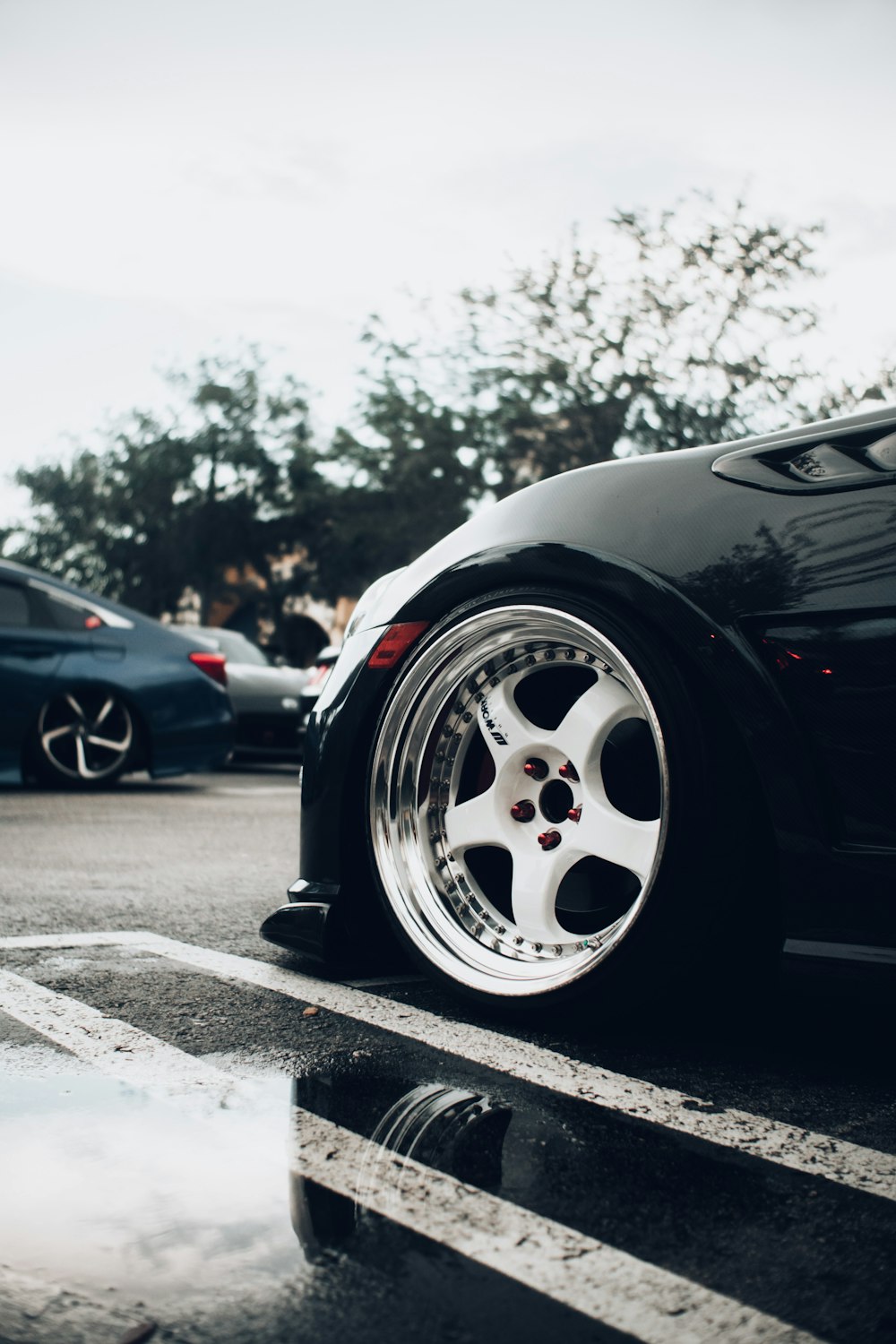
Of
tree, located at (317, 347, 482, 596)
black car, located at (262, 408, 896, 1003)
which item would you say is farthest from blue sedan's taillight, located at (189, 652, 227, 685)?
tree, located at (317, 347, 482, 596)

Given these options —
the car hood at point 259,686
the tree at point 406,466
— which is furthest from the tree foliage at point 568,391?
the car hood at point 259,686

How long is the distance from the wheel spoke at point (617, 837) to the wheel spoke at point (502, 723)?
211 millimetres

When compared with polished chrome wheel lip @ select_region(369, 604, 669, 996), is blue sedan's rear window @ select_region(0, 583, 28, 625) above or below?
above

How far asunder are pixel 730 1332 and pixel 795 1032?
4.20ft

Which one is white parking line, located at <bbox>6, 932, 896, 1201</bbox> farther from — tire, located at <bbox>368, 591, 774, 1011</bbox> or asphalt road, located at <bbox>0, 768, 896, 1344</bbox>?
tire, located at <bbox>368, 591, 774, 1011</bbox>

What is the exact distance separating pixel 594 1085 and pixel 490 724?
0.79 m

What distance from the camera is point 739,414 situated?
26.4 m

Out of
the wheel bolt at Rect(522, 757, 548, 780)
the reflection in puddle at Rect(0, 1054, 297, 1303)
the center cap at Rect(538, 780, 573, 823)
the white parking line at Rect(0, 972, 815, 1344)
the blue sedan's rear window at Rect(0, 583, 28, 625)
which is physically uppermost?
the blue sedan's rear window at Rect(0, 583, 28, 625)

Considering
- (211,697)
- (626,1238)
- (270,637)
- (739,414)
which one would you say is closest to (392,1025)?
(626,1238)

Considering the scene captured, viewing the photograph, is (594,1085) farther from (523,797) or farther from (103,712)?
(103,712)

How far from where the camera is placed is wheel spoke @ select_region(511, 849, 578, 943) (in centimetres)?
262

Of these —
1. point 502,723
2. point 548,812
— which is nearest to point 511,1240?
point 548,812

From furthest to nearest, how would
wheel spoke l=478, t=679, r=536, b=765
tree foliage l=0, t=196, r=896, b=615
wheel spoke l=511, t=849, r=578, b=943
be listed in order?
tree foliage l=0, t=196, r=896, b=615 < wheel spoke l=478, t=679, r=536, b=765 < wheel spoke l=511, t=849, r=578, b=943

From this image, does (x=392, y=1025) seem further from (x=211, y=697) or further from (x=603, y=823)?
(x=211, y=697)
